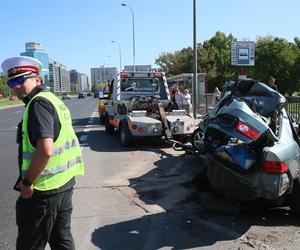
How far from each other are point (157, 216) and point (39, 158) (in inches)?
122

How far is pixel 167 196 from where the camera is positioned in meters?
6.82

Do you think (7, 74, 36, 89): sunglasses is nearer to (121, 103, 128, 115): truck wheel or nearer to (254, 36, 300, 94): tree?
(121, 103, 128, 115): truck wheel

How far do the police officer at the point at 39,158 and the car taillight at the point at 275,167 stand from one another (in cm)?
246

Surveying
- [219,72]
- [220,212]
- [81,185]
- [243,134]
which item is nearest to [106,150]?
[81,185]

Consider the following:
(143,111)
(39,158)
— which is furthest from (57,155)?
(143,111)

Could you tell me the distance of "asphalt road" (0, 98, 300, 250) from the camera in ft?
16.2

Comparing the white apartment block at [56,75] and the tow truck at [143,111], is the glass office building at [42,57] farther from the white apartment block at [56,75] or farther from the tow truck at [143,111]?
the white apartment block at [56,75]

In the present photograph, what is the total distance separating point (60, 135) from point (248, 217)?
10.8ft

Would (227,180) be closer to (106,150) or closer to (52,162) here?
(52,162)

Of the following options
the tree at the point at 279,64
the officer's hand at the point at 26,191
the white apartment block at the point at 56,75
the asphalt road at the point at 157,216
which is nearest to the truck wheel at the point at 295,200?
the asphalt road at the point at 157,216

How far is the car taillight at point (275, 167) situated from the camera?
5.02m

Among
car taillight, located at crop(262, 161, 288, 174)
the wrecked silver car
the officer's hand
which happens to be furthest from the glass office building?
car taillight, located at crop(262, 161, 288, 174)

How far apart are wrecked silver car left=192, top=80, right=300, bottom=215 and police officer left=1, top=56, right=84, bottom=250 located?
242cm

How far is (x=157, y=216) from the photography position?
586 centimetres
